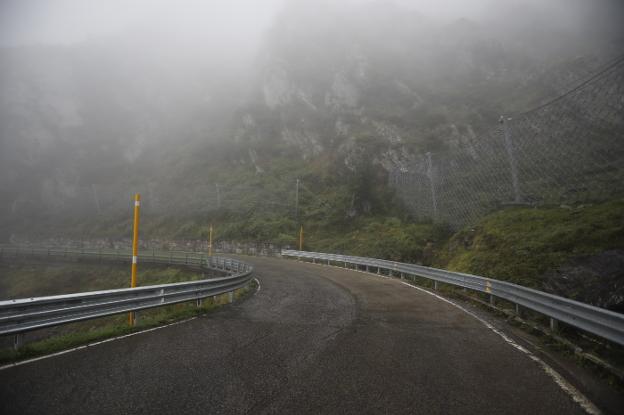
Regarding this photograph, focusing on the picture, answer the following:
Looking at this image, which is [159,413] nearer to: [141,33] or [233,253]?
[233,253]

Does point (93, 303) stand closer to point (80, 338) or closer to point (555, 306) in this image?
point (80, 338)

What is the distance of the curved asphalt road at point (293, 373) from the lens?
3086 millimetres

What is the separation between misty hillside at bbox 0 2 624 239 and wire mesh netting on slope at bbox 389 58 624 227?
11.4 metres

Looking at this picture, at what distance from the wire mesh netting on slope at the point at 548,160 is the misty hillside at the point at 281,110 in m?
11.4

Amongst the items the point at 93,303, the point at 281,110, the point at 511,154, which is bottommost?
the point at 93,303

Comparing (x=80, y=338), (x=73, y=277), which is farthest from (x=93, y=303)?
(x=73, y=277)

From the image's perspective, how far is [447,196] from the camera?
754 inches

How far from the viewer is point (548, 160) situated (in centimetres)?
1344

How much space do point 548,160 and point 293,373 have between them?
47.5 feet

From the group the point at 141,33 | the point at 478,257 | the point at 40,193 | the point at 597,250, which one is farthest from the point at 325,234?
the point at 141,33

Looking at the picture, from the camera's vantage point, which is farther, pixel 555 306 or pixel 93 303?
pixel 555 306

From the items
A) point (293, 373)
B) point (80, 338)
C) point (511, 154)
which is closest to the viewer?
point (293, 373)

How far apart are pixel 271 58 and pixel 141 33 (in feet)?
252

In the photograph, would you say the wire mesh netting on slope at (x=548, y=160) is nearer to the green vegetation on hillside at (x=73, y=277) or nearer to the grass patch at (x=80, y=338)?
the grass patch at (x=80, y=338)
